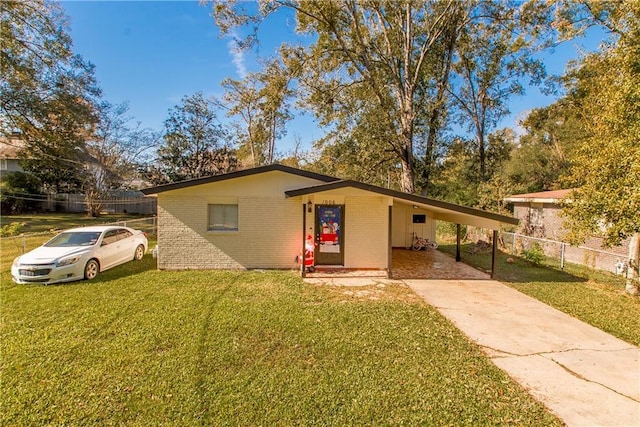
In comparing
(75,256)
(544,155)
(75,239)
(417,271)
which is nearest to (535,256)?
(417,271)

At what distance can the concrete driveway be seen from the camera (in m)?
3.25

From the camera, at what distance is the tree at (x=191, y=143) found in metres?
23.9

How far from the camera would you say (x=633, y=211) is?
6.35 m

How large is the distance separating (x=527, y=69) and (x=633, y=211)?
54.0ft

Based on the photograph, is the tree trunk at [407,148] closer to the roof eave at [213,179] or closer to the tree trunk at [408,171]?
the tree trunk at [408,171]

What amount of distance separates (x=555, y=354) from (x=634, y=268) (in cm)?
614

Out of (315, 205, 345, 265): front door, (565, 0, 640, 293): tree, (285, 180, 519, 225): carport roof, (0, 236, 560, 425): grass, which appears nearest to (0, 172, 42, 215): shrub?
(0, 236, 560, 425): grass

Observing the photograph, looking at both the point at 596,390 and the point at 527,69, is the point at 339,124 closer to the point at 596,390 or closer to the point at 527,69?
the point at 527,69

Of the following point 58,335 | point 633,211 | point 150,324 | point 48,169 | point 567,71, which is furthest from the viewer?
point 48,169

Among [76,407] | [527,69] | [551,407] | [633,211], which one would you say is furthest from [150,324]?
[527,69]

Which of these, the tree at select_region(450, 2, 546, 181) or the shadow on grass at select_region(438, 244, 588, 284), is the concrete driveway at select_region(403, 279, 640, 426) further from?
the tree at select_region(450, 2, 546, 181)

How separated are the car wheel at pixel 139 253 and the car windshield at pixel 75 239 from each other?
5.68ft

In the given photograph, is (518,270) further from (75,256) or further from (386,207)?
(75,256)

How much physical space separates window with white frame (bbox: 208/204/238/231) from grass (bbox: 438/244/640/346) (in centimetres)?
863
